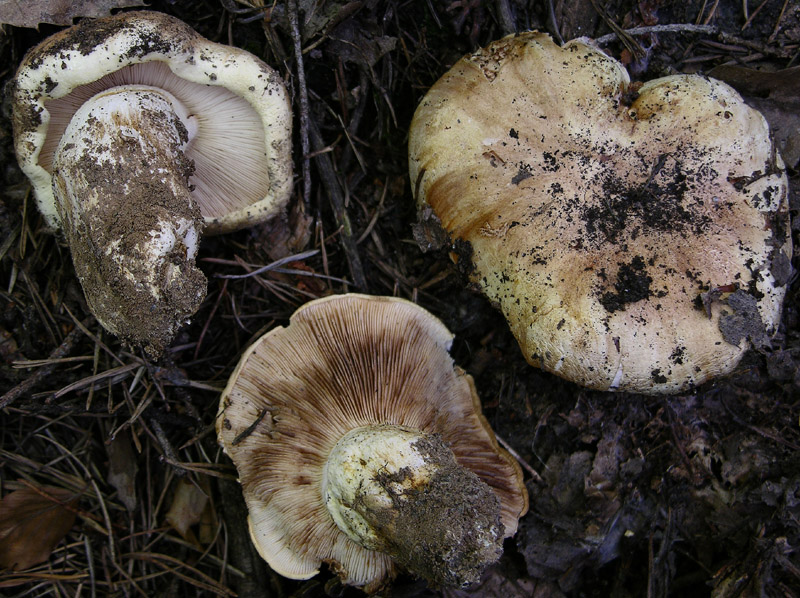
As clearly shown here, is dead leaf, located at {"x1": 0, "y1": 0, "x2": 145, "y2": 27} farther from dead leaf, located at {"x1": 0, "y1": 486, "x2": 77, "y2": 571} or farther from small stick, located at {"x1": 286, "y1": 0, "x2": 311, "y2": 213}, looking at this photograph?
dead leaf, located at {"x1": 0, "y1": 486, "x2": 77, "y2": 571}

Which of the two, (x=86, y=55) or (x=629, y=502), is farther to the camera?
(x=629, y=502)

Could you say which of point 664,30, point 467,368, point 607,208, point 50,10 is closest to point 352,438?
point 467,368

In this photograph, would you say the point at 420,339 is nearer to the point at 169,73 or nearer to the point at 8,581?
the point at 169,73

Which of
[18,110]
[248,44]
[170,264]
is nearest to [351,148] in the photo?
[248,44]

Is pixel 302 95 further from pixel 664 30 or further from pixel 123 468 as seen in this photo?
pixel 123 468

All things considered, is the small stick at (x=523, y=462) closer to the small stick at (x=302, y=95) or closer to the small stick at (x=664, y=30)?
the small stick at (x=302, y=95)

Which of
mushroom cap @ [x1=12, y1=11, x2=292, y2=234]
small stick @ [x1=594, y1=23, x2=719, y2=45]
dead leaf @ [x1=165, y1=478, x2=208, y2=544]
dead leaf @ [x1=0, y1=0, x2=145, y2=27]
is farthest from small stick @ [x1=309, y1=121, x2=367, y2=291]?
small stick @ [x1=594, y1=23, x2=719, y2=45]

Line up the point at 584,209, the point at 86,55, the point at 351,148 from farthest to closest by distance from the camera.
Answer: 1. the point at 351,148
2. the point at 584,209
3. the point at 86,55

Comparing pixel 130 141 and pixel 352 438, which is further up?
pixel 130 141
